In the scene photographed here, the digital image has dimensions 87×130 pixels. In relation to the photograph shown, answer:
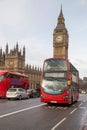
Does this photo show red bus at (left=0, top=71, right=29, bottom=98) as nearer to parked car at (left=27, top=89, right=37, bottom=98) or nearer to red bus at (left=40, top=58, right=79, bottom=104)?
parked car at (left=27, top=89, right=37, bottom=98)

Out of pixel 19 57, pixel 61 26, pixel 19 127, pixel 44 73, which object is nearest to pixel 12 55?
pixel 19 57

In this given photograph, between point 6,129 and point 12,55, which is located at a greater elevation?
point 12,55

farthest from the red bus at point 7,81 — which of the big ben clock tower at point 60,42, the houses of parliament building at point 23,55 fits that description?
the big ben clock tower at point 60,42

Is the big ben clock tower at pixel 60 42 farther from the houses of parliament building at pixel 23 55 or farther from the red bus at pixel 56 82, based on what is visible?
the red bus at pixel 56 82

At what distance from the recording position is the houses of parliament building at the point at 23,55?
126m

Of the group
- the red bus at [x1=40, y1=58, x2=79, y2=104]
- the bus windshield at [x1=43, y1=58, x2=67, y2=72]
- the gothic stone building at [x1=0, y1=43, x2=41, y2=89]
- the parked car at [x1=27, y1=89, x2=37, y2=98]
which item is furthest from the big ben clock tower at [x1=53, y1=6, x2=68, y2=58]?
the red bus at [x1=40, y1=58, x2=79, y2=104]

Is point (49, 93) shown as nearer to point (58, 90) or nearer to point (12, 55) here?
point (58, 90)

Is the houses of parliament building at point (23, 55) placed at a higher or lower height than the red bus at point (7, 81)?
higher

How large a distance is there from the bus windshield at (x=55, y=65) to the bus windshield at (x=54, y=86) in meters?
0.86

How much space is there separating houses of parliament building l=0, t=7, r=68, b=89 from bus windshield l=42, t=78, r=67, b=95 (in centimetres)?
9892

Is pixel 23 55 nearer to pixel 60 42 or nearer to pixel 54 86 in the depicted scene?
pixel 60 42

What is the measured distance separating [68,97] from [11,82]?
17729 mm

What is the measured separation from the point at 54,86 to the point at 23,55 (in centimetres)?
10529

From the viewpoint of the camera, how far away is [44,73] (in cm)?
2470
